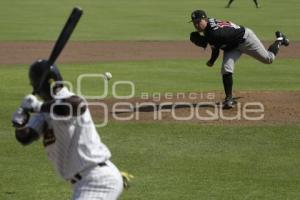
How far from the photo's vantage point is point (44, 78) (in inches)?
208

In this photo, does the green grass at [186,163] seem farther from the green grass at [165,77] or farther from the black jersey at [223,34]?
the green grass at [165,77]

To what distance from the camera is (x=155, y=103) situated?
13.3 m

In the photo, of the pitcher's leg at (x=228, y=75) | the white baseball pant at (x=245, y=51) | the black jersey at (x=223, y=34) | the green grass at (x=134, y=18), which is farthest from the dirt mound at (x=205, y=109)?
the green grass at (x=134, y=18)

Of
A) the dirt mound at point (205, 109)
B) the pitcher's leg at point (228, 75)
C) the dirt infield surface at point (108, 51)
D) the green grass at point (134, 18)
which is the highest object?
the pitcher's leg at point (228, 75)

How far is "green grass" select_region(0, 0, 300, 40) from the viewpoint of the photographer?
1068 inches

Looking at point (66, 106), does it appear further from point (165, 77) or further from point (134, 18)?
point (134, 18)

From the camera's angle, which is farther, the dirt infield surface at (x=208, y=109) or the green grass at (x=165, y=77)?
the green grass at (x=165, y=77)

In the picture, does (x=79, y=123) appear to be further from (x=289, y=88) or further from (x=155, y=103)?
(x=289, y=88)

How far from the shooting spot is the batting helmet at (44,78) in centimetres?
532

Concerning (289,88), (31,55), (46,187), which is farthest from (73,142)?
(31,55)

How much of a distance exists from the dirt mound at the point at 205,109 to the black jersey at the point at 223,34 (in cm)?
117

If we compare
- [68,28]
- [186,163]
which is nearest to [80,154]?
[68,28]

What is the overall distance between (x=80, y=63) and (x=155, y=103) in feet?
22.0

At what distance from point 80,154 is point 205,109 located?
7.48 m
